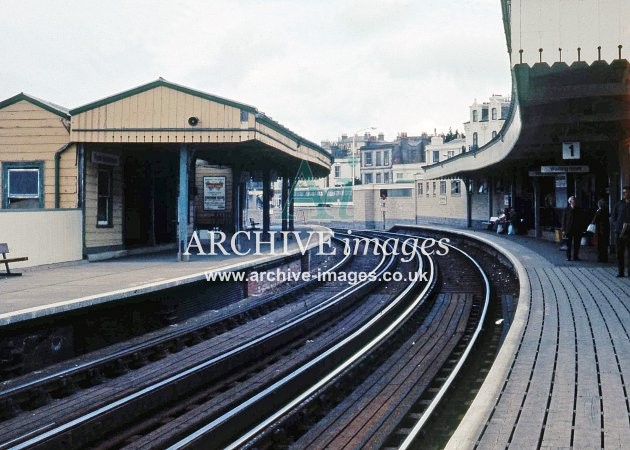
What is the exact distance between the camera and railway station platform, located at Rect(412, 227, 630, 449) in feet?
13.4

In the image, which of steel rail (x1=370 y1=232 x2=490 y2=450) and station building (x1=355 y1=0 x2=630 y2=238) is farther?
station building (x1=355 y1=0 x2=630 y2=238)

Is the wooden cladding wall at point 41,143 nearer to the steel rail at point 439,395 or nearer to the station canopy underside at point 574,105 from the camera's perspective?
the steel rail at point 439,395

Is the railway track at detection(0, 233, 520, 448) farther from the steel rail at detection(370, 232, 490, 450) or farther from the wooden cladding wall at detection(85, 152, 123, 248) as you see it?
the wooden cladding wall at detection(85, 152, 123, 248)

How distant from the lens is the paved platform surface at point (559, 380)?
407cm

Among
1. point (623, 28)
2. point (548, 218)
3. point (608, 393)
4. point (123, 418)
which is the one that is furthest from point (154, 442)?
point (548, 218)

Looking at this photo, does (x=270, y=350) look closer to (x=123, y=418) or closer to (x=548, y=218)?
(x=123, y=418)

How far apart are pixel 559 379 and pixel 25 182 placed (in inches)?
513

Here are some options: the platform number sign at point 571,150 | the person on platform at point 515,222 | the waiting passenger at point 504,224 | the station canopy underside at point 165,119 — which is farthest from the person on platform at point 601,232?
the waiting passenger at point 504,224

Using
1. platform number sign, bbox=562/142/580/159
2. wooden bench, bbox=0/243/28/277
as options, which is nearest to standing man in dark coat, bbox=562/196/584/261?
platform number sign, bbox=562/142/580/159

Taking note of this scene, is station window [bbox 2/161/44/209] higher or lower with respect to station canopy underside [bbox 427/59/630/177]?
lower

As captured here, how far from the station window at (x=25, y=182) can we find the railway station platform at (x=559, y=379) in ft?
34.8

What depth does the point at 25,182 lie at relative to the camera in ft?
49.8

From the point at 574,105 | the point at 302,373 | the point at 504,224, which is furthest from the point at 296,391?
the point at 504,224

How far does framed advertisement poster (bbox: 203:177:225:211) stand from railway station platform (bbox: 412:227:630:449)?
61.4 ft
